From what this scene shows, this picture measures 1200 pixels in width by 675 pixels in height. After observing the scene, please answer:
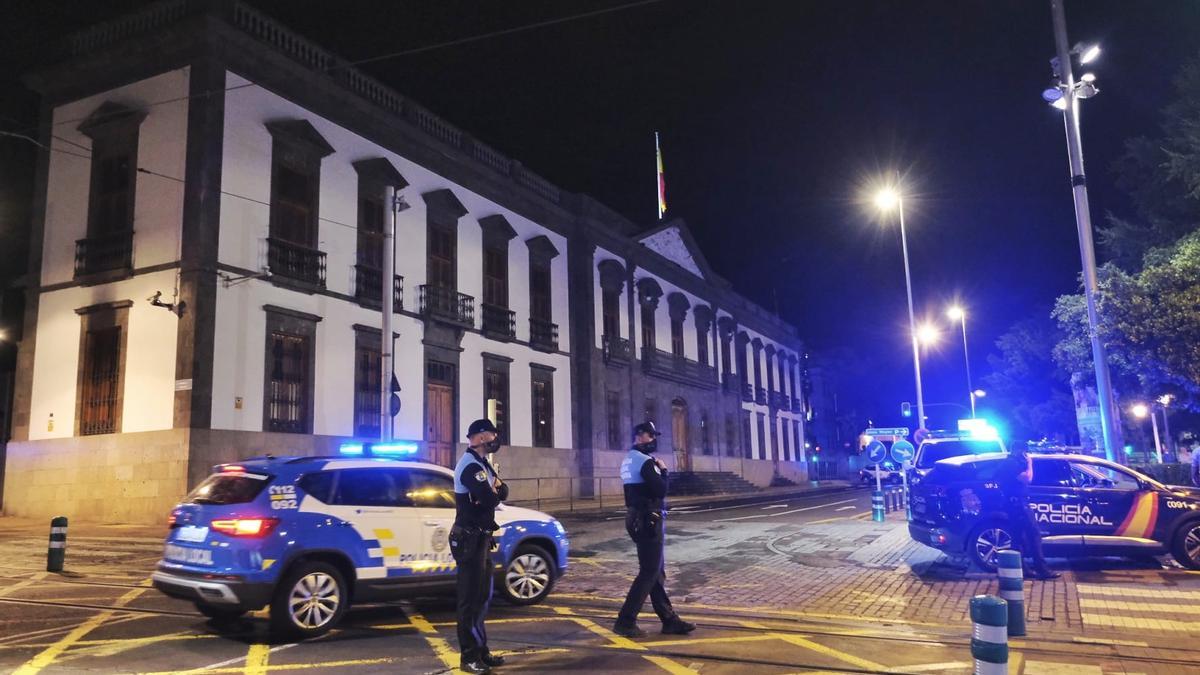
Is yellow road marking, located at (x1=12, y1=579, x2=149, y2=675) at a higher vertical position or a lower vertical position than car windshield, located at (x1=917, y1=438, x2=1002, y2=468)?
lower

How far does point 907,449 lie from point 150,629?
16568 millimetres

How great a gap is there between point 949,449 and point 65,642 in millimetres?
17386

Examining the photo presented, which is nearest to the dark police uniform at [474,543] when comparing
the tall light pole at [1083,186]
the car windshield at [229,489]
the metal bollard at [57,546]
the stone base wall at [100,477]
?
the car windshield at [229,489]

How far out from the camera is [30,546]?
14523 mm

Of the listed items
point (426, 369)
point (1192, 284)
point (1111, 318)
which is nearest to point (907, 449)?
point (1111, 318)

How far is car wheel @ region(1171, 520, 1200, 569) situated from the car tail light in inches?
454

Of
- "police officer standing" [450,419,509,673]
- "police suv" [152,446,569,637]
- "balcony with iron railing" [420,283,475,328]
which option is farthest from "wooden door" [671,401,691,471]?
"police officer standing" [450,419,509,673]

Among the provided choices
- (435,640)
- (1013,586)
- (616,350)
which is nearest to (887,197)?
(616,350)

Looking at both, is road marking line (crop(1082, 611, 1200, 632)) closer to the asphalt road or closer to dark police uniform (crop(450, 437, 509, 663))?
the asphalt road

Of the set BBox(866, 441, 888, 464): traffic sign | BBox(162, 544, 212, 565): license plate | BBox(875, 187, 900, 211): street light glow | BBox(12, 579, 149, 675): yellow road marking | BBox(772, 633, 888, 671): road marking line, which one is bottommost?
BBox(772, 633, 888, 671): road marking line

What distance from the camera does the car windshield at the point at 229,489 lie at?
24.7 ft

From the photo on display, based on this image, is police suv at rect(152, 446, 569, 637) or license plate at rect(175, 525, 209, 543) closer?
police suv at rect(152, 446, 569, 637)

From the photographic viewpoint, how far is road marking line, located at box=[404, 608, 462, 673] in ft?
21.7

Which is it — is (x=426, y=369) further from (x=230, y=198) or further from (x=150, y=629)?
(x=150, y=629)
